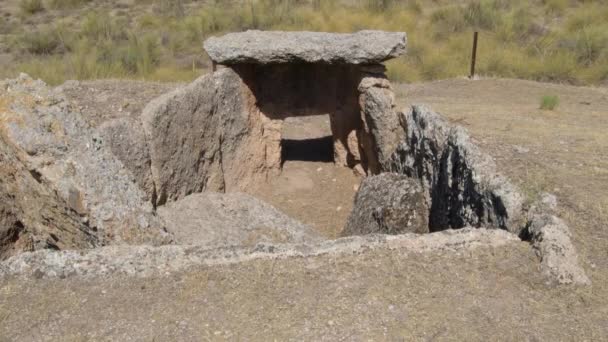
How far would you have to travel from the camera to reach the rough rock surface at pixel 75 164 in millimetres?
3633

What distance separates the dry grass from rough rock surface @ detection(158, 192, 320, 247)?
17.6 feet

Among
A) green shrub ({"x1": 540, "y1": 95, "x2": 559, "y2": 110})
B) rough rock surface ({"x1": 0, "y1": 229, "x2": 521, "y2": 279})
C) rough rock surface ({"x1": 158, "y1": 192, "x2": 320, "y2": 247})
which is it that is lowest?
rough rock surface ({"x1": 158, "y1": 192, "x2": 320, "y2": 247})

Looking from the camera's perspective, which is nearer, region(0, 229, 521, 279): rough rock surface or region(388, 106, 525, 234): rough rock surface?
region(0, 229, 521, 279): rough rock surface

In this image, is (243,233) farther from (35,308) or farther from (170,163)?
(35,308)

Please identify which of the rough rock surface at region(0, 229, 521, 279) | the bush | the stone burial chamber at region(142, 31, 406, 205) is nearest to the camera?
the rough rock surface at region(0, 229, 521, 279)

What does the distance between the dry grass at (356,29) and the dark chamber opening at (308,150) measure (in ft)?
8.96

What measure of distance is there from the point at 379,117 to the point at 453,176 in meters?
1.86

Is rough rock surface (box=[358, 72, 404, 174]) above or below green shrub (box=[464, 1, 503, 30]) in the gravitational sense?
below

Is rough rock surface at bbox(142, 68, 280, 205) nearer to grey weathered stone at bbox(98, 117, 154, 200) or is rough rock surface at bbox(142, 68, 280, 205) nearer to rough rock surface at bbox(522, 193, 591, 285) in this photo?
grey weathered stone at bbox(98, 117, 154, 200)

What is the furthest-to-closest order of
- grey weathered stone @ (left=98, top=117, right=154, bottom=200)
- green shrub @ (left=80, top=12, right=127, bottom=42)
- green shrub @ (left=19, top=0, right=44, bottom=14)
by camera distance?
green shrub @ (left=19, top=0, right=44, bottom=14)
green shrub @ (left=80, top=12, right=127, bottom=42)
grey weathered stone @ (left=98, top=117, right=154, bottom=200)

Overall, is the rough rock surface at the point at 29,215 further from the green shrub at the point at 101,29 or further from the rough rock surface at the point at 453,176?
the green shrub at the point at 101,29

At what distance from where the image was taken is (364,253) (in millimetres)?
3385

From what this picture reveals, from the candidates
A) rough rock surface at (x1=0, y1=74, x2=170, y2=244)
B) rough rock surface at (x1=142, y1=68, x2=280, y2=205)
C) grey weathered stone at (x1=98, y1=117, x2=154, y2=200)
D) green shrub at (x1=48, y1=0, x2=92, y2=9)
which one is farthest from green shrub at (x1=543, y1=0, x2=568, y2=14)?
green shrub at (x1=48, y1=0, x2=92, y2=9)

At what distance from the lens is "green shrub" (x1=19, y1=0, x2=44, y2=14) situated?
628 inches
